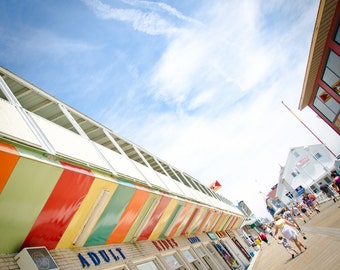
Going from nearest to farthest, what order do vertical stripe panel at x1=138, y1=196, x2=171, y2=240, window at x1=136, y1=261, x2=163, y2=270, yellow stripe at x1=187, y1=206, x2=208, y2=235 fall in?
window at x1=136, y1=261, x2=163, y2=270
vertical stripe panel at x1=138, y1=196, x2=171, y2=240
yellow stripe at x1=187, y1=206, x2=208, y2=235

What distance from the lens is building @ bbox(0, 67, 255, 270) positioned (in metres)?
4.04

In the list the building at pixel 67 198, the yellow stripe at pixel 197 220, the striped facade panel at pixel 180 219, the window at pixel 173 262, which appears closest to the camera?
the building at pixel 67 198

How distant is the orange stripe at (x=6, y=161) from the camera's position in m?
3.56

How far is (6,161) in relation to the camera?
361 centimetres

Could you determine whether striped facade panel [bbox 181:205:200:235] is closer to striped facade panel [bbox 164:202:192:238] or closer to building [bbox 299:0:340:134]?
striped facade panel [bbox 164:202:192:238]

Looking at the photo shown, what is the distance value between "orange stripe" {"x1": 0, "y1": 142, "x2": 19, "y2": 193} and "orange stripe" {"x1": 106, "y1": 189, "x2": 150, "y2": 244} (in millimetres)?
3940

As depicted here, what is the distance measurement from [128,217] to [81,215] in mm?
2083

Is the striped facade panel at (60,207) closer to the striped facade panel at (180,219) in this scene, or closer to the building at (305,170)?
the striped facade panel at (180,219)

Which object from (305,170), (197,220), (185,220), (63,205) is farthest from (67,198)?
(305,170)

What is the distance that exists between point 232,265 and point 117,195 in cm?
1308

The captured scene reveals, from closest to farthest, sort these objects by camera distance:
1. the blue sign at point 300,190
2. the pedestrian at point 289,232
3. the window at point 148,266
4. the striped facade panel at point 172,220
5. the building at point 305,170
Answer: the window at point 148,266 < the pedestrian at point 289,232 < the striped facade panel at point 172,220 < the building at point 305,170 < the blue sign at point 300,190

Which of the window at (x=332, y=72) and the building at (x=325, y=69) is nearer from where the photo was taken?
the building at (x=325, y=69)

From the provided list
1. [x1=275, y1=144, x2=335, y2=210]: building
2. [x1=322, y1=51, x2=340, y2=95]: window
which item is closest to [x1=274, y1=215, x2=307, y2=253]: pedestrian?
[x1=322, y1=51, x2=340, y2=95]: window

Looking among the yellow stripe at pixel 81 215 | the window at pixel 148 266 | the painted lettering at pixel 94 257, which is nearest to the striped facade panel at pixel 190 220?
the window at pixel 148 266
